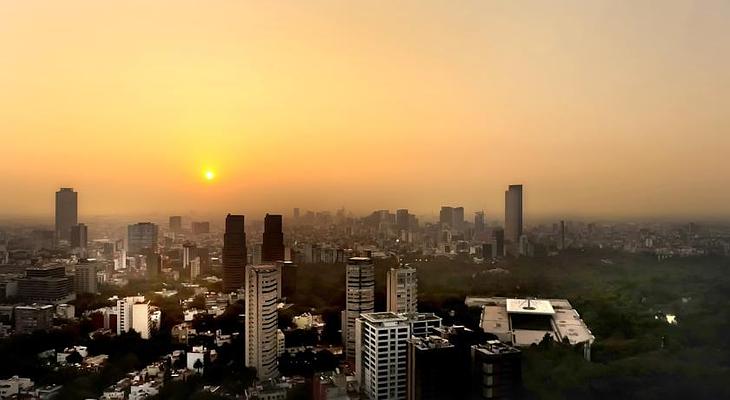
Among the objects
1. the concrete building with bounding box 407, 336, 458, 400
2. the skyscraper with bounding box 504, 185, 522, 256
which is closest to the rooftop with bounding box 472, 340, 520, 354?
the concrete building with bounding box 407, 336, 458, 400

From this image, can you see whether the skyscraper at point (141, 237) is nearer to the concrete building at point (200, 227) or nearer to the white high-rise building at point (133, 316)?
the concrete building at point (200, 227)

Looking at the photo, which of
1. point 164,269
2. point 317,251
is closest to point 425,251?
point 317,251

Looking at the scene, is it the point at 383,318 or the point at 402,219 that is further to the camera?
the point at 402,219

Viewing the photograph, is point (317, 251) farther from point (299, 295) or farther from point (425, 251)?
point (425, 251)

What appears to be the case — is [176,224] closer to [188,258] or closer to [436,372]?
[188,258]

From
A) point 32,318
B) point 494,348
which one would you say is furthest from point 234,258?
point 494,348
